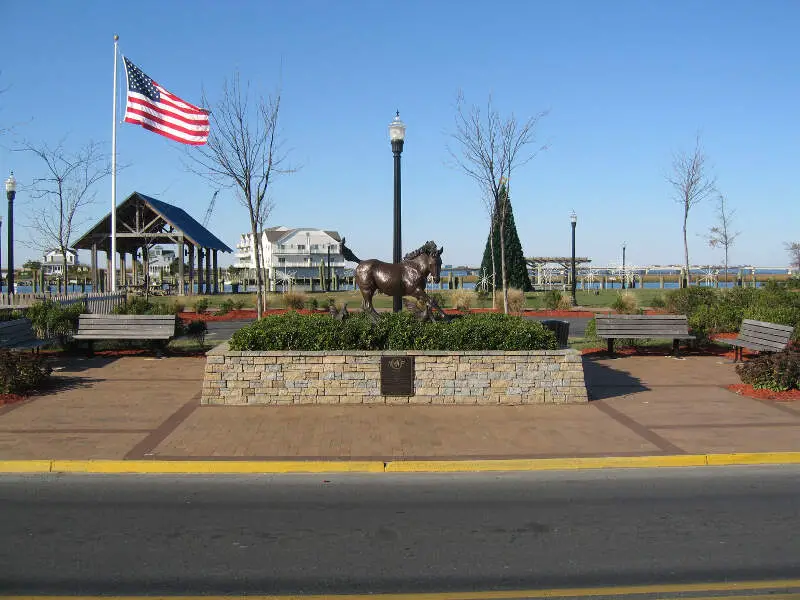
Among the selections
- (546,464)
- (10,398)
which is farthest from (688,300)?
(10,398)

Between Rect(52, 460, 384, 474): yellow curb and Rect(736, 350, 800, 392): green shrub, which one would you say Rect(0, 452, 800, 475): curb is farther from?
Rect(736, 350, 800, 392): green shrub

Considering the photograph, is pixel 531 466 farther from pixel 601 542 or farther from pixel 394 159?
pixel 394 159

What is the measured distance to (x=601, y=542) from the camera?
206 inches

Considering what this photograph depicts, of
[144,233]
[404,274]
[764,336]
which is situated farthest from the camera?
[144,233]

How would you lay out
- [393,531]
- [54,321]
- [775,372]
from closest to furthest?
[393,531] → [775,372] → [54,321]

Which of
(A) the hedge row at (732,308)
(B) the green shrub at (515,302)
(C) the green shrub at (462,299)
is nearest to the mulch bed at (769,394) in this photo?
(A) the hedge row at (732,308)

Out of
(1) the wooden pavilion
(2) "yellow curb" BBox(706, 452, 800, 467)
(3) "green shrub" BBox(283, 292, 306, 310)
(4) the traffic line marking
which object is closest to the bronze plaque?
(2) "yellow curb" BBox(706, 452, 800, 467)

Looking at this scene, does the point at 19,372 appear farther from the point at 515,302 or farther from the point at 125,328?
the point at 515,302

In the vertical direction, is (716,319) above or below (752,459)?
above

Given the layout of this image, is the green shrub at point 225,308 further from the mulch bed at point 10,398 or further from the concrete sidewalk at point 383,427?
the mulch bed at point 10,398

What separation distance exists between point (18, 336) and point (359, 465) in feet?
29.1

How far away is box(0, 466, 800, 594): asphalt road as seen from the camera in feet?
15.2

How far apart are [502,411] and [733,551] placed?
464cm

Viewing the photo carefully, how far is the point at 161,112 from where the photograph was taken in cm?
1959
